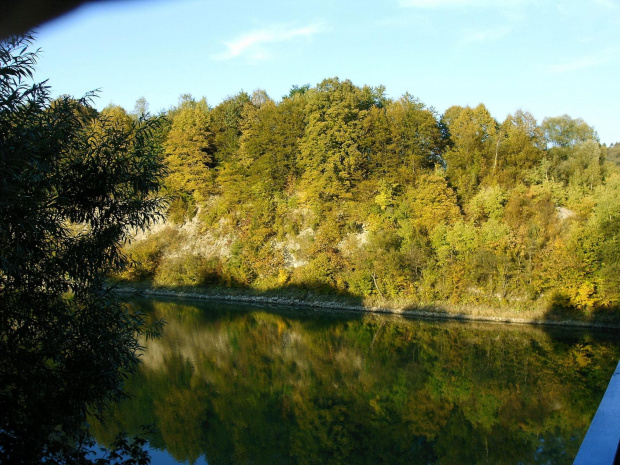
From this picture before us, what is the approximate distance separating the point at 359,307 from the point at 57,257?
25.7 metres

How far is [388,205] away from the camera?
34.9 meters

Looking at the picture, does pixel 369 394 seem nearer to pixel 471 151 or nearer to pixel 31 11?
pixel 31 11

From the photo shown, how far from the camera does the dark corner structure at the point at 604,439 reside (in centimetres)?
273

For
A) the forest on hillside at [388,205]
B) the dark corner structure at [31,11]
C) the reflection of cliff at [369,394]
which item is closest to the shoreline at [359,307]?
the forest on hillside at [388,205]

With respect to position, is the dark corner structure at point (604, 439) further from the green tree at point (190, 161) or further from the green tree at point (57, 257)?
the green tree at point (190, 161)

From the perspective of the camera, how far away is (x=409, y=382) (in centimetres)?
1795

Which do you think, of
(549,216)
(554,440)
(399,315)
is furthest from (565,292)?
(554,440)

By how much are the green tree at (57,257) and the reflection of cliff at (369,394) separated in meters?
5.80

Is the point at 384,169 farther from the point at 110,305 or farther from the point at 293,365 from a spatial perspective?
the point at 110,305

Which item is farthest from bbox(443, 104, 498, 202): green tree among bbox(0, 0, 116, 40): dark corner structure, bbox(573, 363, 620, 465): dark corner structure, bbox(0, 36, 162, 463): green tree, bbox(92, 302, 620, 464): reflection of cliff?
bbox(0, 0, 116, 40): dark corner structure

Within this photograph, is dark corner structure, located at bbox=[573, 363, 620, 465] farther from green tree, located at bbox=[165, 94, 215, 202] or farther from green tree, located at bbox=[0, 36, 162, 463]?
green tree, located at bbox=[165, 94, 215, 202]

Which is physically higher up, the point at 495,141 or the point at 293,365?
Answer: the point at 495,141

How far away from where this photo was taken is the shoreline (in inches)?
1030

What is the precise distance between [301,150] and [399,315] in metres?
16.4
